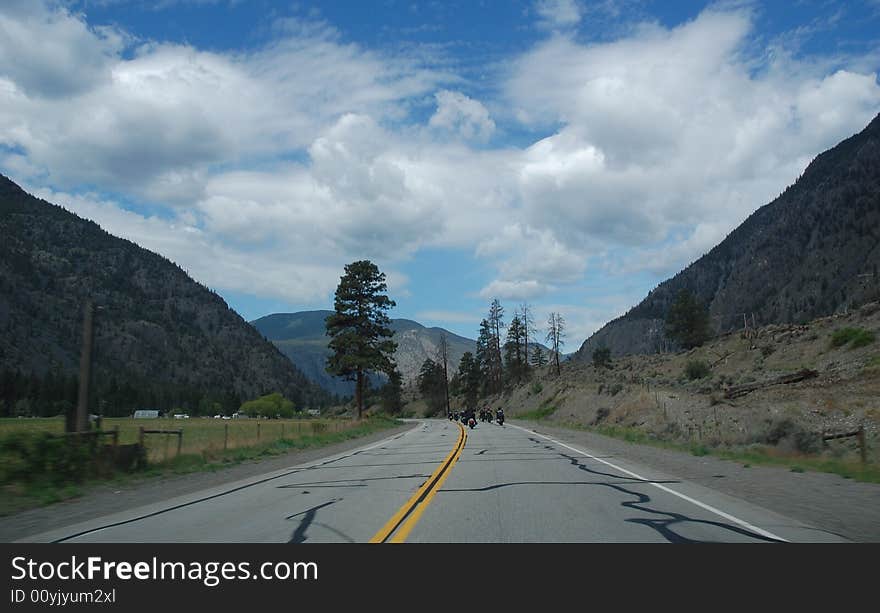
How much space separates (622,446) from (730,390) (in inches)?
598

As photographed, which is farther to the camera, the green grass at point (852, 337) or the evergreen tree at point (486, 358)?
the evergreen tree at point (486, 358)

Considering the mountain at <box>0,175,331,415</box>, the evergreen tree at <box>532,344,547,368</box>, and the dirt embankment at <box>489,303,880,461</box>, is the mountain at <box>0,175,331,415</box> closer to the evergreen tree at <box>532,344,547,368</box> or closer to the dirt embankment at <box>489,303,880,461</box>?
the evergreen tree at <box>532,344,547,368</box>

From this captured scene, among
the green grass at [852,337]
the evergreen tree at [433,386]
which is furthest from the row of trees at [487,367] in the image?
the green grass at [852,337]

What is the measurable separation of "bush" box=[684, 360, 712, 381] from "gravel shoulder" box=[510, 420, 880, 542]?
39701 millimetres

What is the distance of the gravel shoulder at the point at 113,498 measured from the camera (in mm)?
10136

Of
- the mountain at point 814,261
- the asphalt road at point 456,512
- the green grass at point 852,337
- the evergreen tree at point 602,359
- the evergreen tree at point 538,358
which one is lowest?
the asphalt road at point 456,512

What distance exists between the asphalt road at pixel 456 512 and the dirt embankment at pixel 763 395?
1134cm

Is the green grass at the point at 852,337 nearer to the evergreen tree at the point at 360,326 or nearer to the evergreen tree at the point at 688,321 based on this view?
the evergreen tree at the point at 360,326
